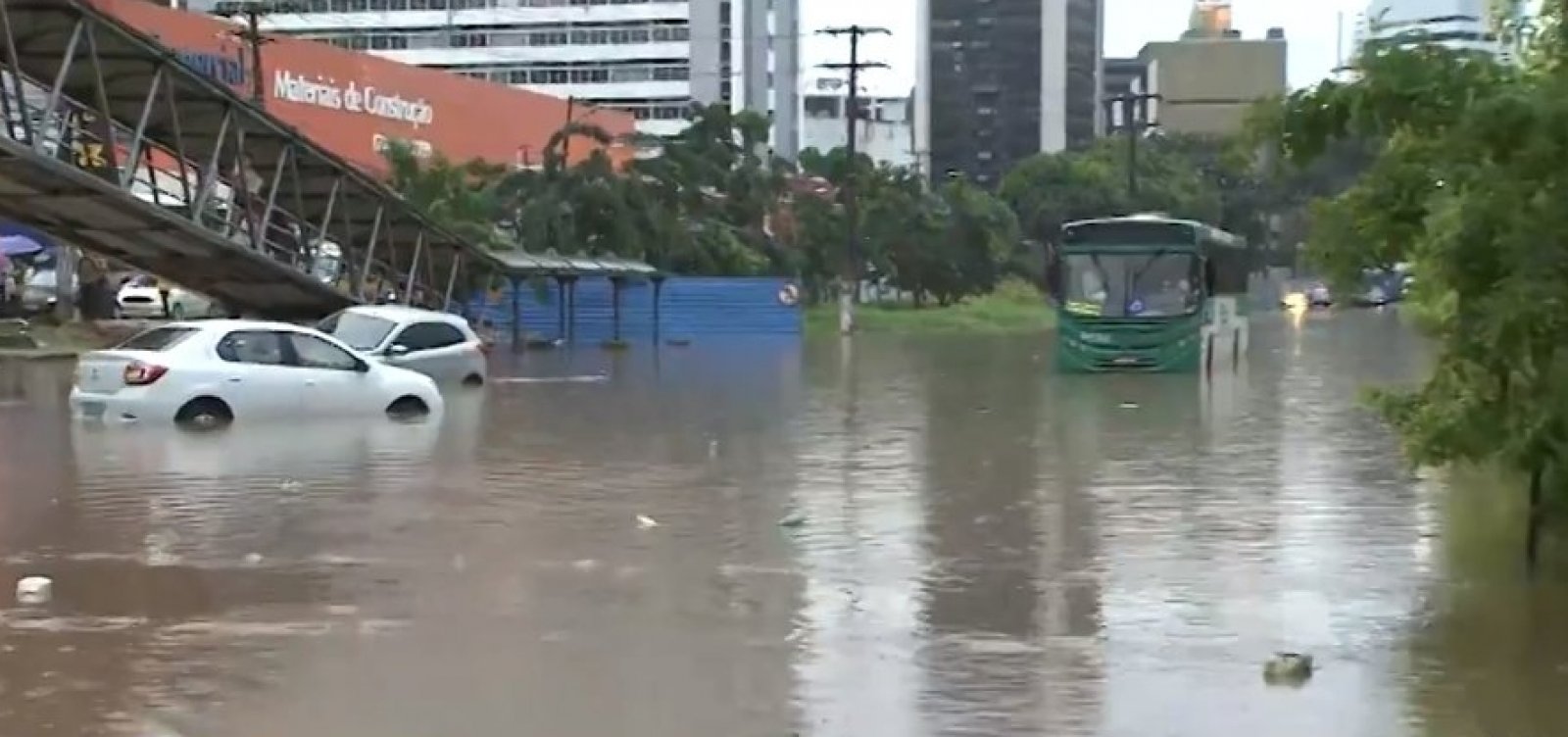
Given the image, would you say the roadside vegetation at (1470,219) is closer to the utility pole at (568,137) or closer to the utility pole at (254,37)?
the utility pole at (254,37)

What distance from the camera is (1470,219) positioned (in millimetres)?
10312

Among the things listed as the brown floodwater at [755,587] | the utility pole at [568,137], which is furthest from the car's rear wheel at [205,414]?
the utility pole at [568,137]

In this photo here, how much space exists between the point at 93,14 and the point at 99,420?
730 centimetres

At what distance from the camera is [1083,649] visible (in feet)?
31.8

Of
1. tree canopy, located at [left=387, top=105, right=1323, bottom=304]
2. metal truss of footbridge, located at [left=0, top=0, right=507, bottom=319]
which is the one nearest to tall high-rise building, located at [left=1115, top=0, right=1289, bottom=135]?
tree canopy, located at [left=387, top=105, right=1323, bottom=304]

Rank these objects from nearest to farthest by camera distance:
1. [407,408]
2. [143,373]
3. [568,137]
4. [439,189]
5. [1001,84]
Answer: [143,373], [407,408], [439,189], [568,137], [1001,84]

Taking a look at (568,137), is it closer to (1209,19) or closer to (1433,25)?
(1433,25)

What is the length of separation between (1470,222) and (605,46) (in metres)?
136

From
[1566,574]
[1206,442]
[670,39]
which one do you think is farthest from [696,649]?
[670,39]

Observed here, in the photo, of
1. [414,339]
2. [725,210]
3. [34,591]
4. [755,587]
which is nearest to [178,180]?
[414,339]

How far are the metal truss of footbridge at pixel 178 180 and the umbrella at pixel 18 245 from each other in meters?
22.8

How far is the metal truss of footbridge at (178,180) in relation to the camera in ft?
87.3

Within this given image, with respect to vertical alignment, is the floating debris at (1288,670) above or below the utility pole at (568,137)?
below

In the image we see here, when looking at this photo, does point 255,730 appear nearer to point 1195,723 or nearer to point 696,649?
point 696,649
